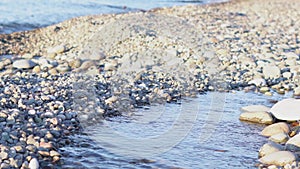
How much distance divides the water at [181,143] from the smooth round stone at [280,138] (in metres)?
0.12

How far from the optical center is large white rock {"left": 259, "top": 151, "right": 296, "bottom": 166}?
5250mm

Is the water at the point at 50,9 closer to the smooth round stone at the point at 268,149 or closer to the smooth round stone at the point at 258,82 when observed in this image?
the smooth round stone at the point at 258,82

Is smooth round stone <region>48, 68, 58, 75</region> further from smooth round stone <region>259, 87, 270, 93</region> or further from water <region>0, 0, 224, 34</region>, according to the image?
water <region>0, 0, 224, 34</region>

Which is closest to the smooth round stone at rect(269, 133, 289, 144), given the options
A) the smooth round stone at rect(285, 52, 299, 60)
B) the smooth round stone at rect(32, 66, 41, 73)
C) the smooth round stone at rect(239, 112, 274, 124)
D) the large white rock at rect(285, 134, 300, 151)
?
the large white rock at rect(285, 134, 300, 151)

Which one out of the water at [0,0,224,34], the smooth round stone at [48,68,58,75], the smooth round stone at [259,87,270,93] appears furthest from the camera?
the water at [0,0,224,34]

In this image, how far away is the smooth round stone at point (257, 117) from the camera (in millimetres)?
6910

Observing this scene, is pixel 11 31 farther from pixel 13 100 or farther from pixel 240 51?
pixel 13 100

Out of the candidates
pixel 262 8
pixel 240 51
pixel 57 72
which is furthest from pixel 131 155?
pixel 262 8

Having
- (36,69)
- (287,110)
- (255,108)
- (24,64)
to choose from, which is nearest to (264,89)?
(255,108)

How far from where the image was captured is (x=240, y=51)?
37.9 ft

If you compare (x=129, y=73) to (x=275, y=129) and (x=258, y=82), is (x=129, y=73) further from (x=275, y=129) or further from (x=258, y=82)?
(x=275, y=129)

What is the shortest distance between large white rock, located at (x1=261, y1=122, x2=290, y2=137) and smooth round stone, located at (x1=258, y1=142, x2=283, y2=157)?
2.17ft

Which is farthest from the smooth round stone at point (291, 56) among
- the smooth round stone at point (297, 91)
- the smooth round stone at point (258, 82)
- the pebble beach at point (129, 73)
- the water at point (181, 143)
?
the water at point (181, 143)

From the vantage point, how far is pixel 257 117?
6.99m
